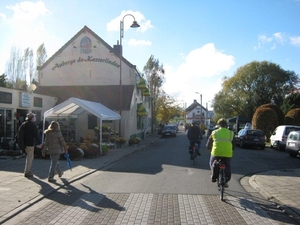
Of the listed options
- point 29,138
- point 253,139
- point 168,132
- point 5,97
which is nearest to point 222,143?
point 29,138

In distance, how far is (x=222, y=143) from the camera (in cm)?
711

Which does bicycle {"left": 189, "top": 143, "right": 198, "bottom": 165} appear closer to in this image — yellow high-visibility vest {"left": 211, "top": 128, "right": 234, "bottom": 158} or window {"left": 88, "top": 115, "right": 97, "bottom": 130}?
yellow high-visibility vest {"left": 211, "top": 128, "right": 234, "bottom": 158}

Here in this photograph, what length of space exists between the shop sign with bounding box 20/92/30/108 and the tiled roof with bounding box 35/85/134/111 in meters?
6.41

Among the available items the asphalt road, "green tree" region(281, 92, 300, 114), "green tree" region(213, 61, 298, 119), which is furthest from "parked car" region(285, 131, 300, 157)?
"green tree" region(213, 61, 298, 119)

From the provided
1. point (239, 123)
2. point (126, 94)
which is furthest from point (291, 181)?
point (239, 123)

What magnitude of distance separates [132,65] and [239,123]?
16220 millimetres

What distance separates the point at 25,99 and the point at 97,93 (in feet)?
29.0

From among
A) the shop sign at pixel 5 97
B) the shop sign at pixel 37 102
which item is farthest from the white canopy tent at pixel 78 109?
the shop sign at pixel 37 102

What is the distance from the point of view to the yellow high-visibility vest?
7.07m

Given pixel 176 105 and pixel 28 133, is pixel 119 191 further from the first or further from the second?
pixel 176 105

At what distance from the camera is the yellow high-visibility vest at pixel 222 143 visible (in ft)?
23.2

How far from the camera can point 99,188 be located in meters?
8.12

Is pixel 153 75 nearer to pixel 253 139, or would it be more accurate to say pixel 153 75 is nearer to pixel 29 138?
pixel 253 139

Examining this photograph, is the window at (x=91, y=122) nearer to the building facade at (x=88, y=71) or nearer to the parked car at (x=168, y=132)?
the building facade at (x=88, y=71)
